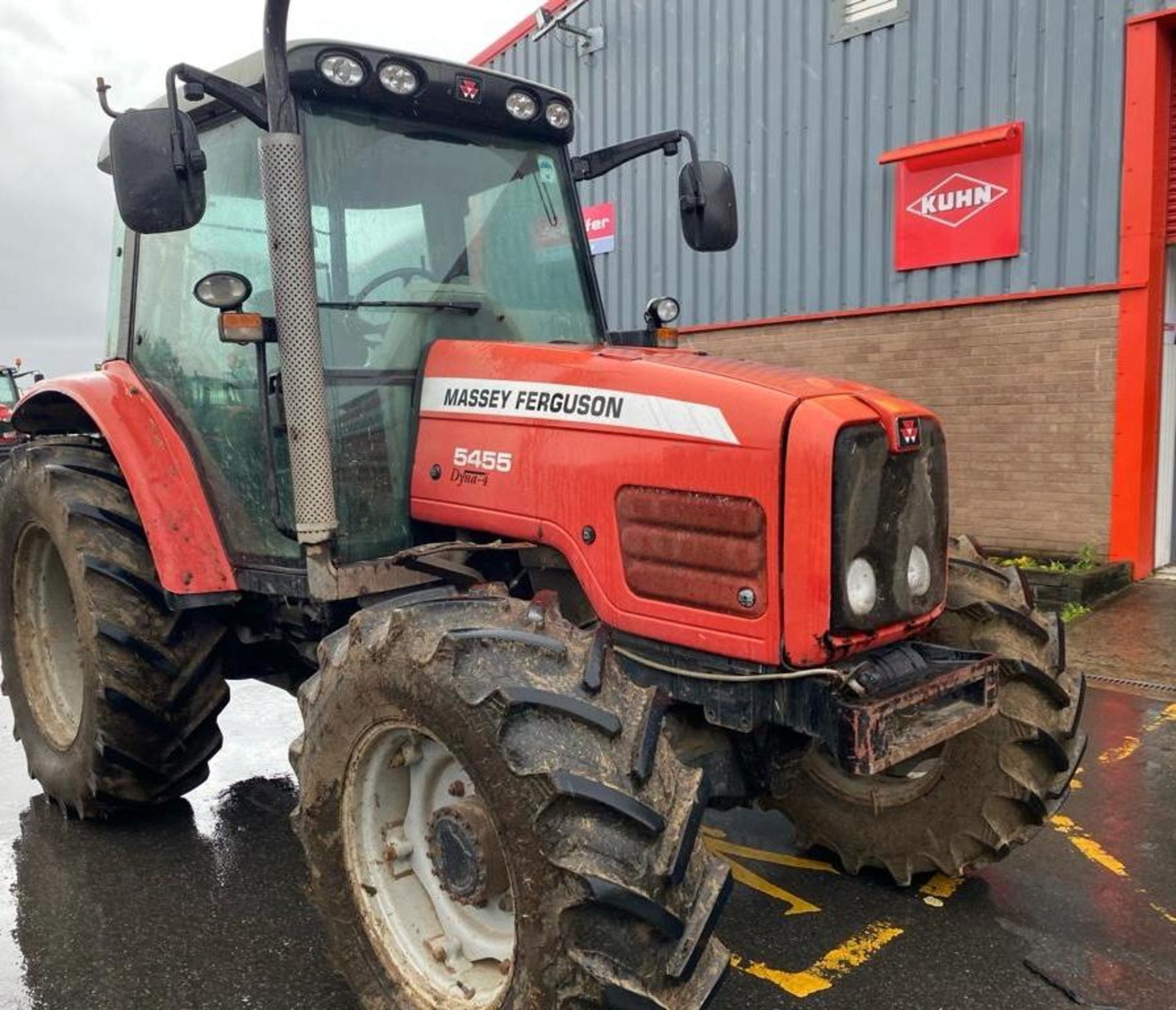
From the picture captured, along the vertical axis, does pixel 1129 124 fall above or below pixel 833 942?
above

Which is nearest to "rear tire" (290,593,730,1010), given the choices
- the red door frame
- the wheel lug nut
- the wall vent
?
the wheel lug nut

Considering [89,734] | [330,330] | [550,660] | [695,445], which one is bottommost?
[89,734]

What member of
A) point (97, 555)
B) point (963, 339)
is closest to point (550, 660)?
point (97, 555)

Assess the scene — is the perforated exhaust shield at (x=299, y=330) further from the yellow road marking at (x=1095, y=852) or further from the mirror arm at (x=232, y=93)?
the yellow road marking at (x=1095, y=852)

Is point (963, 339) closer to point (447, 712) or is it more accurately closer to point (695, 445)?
point (695, 445)

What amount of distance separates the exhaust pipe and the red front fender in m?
0.60

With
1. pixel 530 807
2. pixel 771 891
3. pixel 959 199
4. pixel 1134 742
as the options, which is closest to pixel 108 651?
pixel 530 807

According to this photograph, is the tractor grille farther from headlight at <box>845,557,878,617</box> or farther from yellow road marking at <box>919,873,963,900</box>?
yellow road marking at <box>919,873,963,900</box>

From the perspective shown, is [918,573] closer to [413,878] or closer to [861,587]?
[861,587]

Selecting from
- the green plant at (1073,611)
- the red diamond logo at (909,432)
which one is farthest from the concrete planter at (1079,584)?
the red diamond logo at (909,432)

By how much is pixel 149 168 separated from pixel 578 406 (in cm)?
126

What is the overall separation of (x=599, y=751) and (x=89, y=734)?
230 cm

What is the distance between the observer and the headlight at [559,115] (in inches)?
140

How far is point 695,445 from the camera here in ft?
8.41
